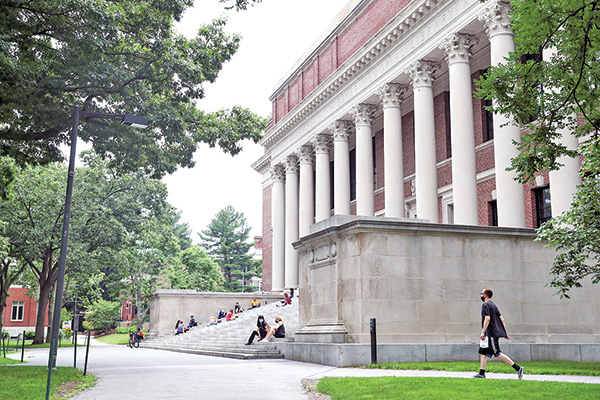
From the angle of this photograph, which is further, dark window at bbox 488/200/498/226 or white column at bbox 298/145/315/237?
white column at bbox 298/145/315/237

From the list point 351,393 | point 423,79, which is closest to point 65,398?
point 351,393

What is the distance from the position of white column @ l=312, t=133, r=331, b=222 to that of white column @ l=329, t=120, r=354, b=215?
6.08ft

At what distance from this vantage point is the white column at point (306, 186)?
1722 inches

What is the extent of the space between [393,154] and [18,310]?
7128 cm

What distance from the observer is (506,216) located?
23406mm

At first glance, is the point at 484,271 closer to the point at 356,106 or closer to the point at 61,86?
the point at 61,86

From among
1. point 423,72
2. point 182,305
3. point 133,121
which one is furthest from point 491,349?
point 182,305

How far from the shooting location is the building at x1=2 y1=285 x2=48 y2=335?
82.8 metres

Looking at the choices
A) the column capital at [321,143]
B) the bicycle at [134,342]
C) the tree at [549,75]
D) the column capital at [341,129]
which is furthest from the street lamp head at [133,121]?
the bicycle at [134,342]

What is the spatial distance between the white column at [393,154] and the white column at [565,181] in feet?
33.3

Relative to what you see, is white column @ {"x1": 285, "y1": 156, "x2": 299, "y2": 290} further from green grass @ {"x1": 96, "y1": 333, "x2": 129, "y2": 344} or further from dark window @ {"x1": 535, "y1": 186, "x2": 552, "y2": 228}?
dark window @ {"x1": 535, "y1": 186, "x2": 552, "y2": 228}

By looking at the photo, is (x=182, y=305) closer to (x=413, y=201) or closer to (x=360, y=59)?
(x=413, y=201)

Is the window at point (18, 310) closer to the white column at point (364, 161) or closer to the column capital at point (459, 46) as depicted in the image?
the white column at point (364, 161)

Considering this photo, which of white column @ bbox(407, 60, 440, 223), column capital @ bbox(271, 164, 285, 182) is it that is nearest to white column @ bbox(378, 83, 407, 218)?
white column @ bbox(407, 60, 440, 223)
